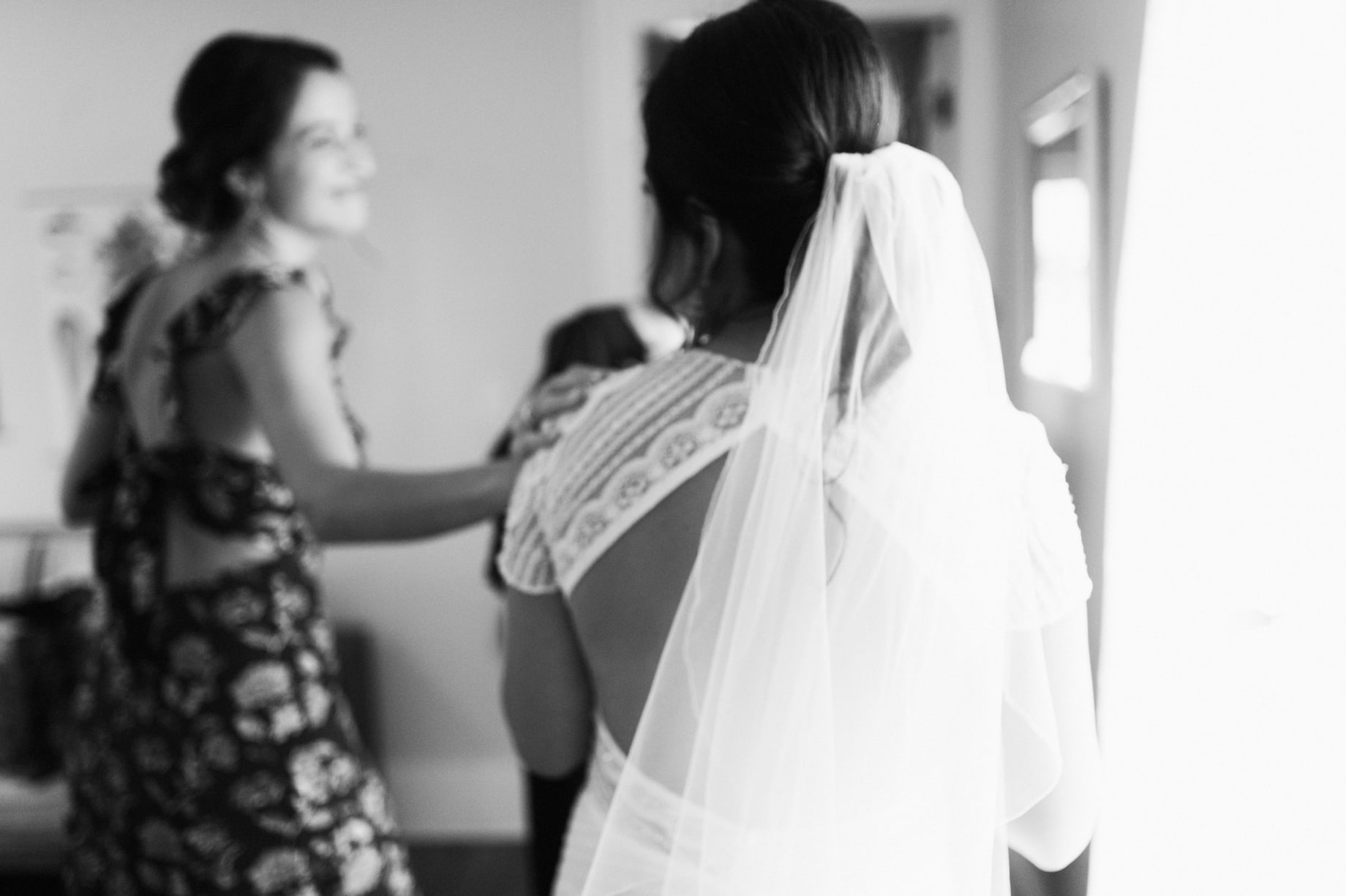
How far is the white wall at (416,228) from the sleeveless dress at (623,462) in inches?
93.9

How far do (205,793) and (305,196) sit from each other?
712mm

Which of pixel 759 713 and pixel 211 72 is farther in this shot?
pixel 211 72

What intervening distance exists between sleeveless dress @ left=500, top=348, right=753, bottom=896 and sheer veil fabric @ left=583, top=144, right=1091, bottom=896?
30mm

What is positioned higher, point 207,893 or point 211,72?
point 211,72

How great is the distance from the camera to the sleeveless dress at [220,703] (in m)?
1.36

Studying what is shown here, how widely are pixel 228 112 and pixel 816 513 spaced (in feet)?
3.18

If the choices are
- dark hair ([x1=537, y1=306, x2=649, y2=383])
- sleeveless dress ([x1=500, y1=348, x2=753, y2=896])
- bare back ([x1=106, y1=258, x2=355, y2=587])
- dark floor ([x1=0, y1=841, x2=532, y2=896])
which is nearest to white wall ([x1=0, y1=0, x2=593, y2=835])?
dark floor ([x1=0, y1=841, x2=532, y2=896])

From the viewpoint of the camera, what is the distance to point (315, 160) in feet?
4.94

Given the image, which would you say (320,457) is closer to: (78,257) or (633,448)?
(633,448)

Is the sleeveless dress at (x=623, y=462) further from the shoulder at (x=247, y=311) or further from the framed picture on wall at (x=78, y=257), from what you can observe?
the framed picture on wall at (x=78, y=257)

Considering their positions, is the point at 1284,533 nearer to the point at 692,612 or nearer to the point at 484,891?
the point at 692,612

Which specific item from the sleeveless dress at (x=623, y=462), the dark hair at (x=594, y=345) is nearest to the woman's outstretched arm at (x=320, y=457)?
the sleeveless dress at (x=623, y=462)

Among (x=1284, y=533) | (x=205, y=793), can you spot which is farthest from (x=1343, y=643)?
(x=205, y=793)

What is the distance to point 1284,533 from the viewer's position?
103 cm
